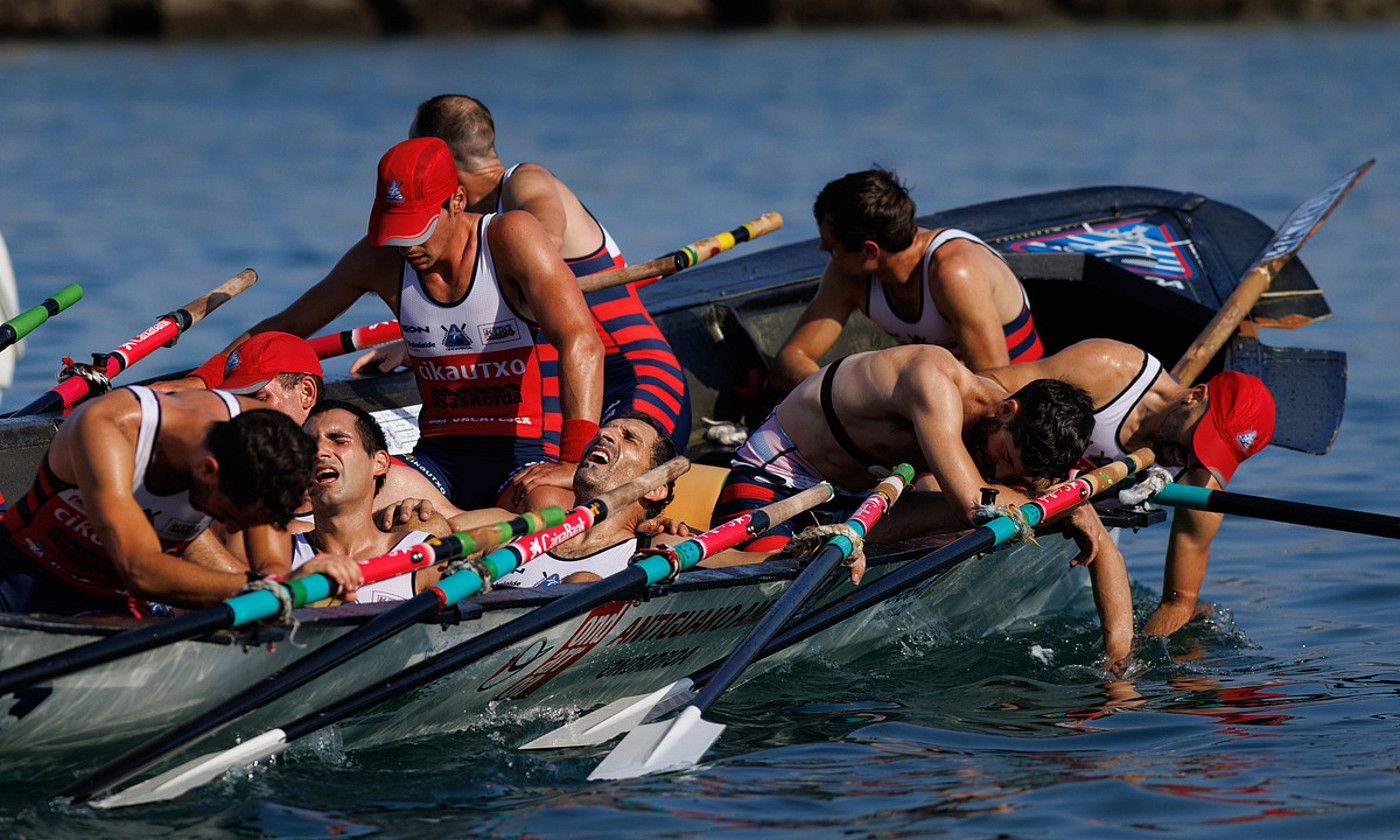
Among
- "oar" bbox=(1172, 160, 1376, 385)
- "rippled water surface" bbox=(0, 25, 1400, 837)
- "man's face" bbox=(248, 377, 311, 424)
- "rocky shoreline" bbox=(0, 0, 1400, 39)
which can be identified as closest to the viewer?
"rippled water surface" bbox=(0, 25, 1400, 837)

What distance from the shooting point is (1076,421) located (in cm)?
623

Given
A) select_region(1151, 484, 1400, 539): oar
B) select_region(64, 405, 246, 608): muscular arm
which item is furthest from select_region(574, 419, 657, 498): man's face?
select_region(1151, 484, 1400, 539): oar

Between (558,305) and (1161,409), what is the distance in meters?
2.38

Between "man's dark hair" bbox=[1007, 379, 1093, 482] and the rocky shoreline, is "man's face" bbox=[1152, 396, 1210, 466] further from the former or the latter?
the rocky shoreline

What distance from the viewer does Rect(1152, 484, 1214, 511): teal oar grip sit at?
6605 mm

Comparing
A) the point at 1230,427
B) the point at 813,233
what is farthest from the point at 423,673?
the point at 813,233

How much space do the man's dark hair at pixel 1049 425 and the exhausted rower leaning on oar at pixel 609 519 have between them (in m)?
1.01

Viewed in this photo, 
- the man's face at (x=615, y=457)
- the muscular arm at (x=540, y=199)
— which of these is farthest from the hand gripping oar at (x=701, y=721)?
the muscular arm at (x=540, y=199)

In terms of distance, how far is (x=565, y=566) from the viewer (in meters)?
6.32

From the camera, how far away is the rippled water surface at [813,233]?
543cm

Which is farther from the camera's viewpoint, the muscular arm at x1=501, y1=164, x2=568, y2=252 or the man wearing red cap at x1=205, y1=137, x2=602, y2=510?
the muscular arm at x1=501, y1=164, x2=568, y2=252

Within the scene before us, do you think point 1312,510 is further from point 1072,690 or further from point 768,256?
point 768,256

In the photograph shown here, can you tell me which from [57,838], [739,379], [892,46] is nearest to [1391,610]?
[739,379]

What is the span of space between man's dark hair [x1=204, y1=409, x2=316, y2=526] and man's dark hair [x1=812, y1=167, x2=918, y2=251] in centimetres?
275
